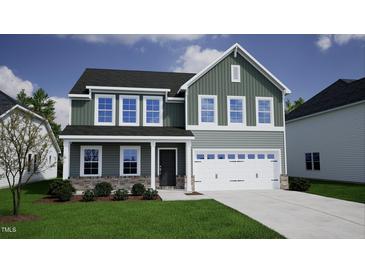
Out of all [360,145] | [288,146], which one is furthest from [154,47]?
[288,146]

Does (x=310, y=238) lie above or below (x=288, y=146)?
below

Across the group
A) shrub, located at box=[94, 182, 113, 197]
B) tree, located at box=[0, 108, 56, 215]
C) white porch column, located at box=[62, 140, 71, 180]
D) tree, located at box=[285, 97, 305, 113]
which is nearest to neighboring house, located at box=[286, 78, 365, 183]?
shrub, located at box=[94, 182, 113, 197]

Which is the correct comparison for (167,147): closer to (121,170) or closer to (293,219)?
(121,170)

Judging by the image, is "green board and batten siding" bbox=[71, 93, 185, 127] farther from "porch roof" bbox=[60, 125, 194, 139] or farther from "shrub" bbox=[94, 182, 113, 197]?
"shrub" bbox=[94, 182, 113, 197]

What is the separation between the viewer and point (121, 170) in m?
15.1

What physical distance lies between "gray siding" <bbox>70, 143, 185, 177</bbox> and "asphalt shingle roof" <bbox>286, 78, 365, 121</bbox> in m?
12.5

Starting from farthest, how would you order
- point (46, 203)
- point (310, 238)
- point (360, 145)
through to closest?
1. point (360, 145)
2. point (46, 203)
3. point (310, 238)

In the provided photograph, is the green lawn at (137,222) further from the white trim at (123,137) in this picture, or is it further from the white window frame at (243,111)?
the white window frame at (243,111)

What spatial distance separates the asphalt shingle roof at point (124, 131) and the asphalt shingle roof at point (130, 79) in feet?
7.78

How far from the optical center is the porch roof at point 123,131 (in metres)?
13.6

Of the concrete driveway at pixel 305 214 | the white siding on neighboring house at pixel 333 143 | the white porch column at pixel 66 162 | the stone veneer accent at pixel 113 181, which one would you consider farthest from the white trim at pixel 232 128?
the white porch column at pixel 66 162

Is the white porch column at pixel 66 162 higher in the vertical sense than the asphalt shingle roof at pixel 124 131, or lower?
lower

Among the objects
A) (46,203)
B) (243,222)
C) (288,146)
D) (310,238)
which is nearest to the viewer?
(310,238)

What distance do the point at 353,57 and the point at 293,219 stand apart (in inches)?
363
